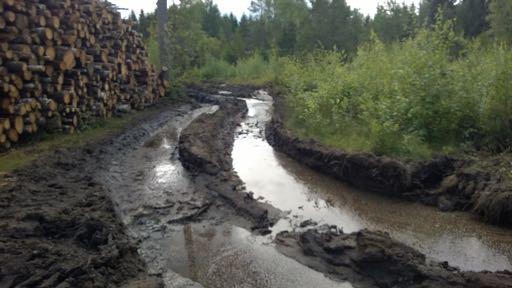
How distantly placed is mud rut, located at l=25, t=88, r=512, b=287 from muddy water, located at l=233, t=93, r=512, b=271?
0.02 m

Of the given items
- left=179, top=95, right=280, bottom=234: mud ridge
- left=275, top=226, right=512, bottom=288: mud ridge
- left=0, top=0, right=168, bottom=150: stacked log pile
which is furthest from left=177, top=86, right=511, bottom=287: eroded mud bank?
left=0, top=0, right=168, bottom=150: stacked log pile

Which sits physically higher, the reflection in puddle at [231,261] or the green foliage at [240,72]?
the reflection in puddle at [231,261]

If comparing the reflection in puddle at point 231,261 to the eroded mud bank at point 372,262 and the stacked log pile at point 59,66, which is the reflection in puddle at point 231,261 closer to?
the eroded mud bank at point 372,262

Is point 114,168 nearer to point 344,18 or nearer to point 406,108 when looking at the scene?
point 406,108

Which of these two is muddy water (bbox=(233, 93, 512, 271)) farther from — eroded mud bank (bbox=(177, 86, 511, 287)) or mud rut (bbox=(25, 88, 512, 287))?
eroded mud bank (bbox=(177, 86, 511, 287))

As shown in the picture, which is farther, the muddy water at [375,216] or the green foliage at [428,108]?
the green foliage at [428,108]

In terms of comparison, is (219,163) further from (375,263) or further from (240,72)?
(240,72)

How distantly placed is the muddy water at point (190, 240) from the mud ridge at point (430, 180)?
291 cm

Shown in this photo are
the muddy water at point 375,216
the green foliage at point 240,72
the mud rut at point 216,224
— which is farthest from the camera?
the green foliage at point 240,72

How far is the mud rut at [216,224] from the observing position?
19.1 ft

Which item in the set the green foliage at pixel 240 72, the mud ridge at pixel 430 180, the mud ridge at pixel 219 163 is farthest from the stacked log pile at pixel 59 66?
the green foliage at pixel 240 72

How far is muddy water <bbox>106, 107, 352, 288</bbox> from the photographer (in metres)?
5.72

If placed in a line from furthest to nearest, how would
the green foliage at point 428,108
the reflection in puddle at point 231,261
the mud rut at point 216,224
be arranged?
the green foliage at point 428,108
the mud rut at point 216,224
the reflection in puddle at point 231,261

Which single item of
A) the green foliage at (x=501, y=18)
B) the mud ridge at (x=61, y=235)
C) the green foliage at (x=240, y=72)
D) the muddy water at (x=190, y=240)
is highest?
the green foliage at (x=501, y=18)
